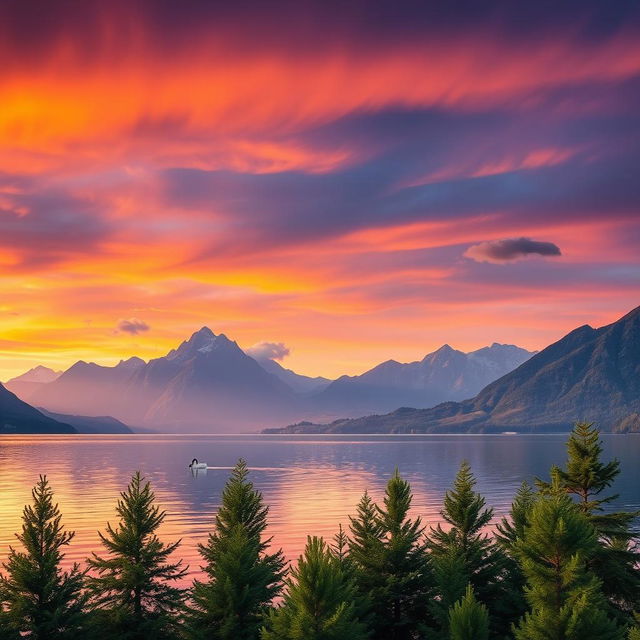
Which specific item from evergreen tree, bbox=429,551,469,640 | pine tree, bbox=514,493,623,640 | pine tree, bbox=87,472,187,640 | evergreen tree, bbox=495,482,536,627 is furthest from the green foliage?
pine tree, bbox=87,472,187,640

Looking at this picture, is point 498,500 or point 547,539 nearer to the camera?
point 547,539

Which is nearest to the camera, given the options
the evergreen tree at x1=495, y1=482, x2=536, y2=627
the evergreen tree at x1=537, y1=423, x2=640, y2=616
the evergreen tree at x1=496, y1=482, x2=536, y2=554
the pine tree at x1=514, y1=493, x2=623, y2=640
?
the pine tree at x1=514, y1=493, x2=623, y2=640

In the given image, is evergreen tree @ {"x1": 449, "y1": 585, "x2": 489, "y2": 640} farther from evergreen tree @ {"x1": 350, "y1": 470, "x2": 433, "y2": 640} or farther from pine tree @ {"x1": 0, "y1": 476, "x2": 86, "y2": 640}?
pine tree @ {"x1": 0, "y1": 476, "x2": 86, "y2": 640}

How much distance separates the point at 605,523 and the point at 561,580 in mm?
11091

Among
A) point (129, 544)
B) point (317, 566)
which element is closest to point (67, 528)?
point (129, 544)

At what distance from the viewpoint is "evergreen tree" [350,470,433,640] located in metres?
51.9

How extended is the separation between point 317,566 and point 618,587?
75.2 ft

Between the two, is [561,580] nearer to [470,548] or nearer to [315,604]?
[470,548]

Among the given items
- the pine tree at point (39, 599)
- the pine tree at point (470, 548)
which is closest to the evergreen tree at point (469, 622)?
the pine tree at point (470, 548)

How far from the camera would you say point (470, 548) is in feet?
184

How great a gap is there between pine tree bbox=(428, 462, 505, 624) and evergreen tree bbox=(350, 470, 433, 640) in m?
2.34

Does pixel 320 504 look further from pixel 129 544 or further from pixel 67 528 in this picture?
pixel 129 544

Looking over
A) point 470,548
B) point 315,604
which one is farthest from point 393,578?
point 315,604

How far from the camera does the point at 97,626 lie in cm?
4606
